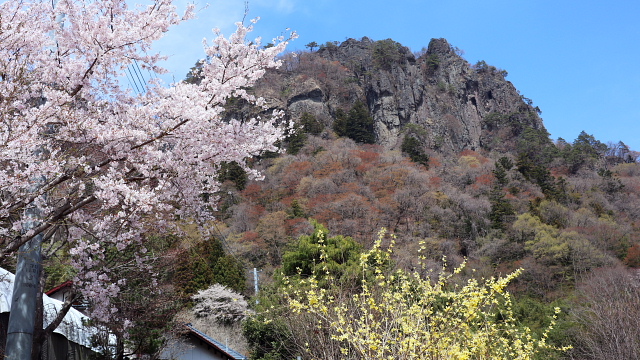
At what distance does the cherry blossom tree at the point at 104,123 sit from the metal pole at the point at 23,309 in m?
0.26

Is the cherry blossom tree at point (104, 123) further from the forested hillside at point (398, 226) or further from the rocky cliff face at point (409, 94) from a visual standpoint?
the rocky cliff face at point (409, 94)

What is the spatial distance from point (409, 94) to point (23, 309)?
6203 cm

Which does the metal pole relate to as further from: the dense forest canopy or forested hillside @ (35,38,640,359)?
forested hillside @ (35,38,640,359)

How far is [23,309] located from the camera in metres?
4.37

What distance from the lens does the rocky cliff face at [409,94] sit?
5900 centimetres

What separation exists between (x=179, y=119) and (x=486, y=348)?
10.9ft

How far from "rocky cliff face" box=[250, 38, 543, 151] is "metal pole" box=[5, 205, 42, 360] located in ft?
169

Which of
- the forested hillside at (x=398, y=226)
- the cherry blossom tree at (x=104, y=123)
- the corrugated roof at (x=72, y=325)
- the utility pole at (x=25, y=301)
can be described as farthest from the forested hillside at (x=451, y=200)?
the utility pole at (x=25, y=301)

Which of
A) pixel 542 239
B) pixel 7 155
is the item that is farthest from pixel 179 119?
pixel 542 239

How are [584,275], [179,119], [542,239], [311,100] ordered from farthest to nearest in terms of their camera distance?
[311,100], [542,239], [584,275], [179,119]

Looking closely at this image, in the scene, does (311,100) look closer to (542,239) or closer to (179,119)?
(542,239)

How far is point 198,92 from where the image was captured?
475 centimetres

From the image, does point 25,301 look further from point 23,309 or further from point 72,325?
point 72,325

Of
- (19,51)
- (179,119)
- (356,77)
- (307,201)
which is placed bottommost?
(179,119)
